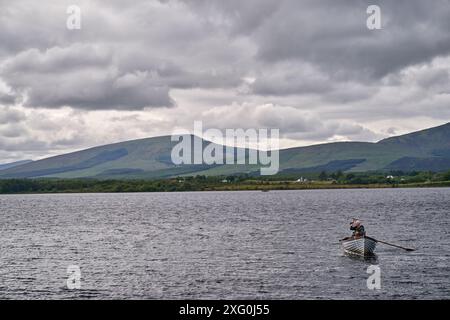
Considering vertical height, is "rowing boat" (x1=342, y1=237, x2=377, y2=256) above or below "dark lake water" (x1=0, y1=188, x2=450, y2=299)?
above

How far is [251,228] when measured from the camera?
10150 cm

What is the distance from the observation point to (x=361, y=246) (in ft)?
212

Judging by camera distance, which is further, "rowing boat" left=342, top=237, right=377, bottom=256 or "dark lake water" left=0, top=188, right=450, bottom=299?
"rowing boat" left=342, top=237, right=377, bottom=256

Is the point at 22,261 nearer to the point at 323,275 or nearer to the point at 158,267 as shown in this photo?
the point at 158,267

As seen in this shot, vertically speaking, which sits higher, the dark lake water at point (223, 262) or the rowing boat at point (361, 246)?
the rowing boat at point (361, 246)

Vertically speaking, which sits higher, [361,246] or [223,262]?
[361,246]

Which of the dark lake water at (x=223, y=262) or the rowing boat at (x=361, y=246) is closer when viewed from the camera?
the dark lake water at (x=223, y=262)

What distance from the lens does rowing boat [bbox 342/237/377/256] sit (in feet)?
212

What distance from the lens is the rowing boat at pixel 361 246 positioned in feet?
212

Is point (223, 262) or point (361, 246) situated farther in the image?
point (361, 246)
